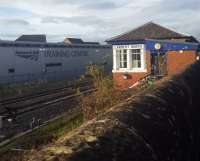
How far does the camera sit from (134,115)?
4148 millimetres

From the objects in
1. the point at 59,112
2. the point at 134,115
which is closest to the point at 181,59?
the point at 59,112

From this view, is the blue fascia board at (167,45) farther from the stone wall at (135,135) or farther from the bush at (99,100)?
the stone wall at (135,135)

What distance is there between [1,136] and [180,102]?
1165cm

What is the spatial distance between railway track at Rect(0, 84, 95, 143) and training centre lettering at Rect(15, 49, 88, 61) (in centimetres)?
1220

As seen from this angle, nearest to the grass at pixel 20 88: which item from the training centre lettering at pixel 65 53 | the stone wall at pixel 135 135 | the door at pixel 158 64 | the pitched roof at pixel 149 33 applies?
the training centre lettering at pixel 65 53

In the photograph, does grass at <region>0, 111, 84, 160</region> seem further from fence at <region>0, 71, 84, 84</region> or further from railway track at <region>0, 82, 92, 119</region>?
fence at <region>0, 71, 84, 84</region>

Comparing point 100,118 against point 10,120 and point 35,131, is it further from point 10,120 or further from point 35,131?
point 10,120

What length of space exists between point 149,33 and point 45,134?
23.2 meters

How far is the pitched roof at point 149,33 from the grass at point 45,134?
50.7 feet

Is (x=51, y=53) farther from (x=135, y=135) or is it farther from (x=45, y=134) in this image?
(x=135, y=135)

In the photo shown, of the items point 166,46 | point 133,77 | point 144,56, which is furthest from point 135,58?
point 166,46

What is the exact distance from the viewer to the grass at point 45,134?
13977mm

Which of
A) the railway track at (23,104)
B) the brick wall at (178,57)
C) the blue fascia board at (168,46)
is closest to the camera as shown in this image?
the railway track at (23,104)

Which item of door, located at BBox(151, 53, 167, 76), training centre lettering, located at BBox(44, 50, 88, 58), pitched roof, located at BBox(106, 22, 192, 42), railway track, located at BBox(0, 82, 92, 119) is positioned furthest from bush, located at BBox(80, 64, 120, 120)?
training centre lettering, located at BBox(44, 50, 88, 58)
